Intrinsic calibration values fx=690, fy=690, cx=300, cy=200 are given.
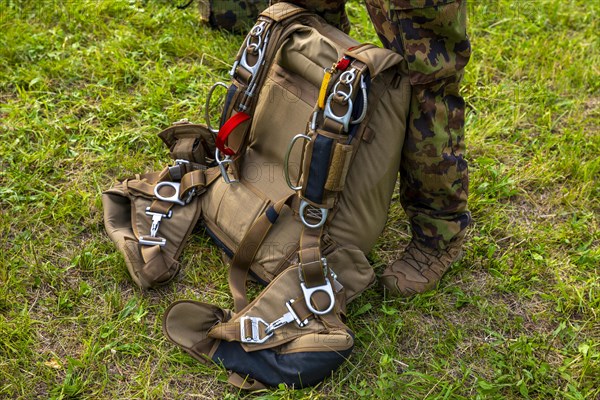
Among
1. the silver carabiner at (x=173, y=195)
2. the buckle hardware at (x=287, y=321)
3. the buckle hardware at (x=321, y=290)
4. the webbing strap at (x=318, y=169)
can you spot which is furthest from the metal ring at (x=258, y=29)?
the buckle hardware at (x=287, y=321)

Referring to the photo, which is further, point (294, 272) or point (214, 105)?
point (214, 105)

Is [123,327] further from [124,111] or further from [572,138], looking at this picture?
[572,138]

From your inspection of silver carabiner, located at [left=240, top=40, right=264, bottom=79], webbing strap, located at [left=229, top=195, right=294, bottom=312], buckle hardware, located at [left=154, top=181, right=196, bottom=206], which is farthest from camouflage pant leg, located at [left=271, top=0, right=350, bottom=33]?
buckle hardware, located at [left=154, top=181, right=196, bottom=206]

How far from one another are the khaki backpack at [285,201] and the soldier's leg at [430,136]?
0.08 metres

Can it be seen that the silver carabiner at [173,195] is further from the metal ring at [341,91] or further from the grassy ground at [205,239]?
the metal ring at [341,91]

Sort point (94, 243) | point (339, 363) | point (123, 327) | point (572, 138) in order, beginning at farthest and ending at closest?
point (572, 138), point (94, 243), point (123, 327), point (339, 363)

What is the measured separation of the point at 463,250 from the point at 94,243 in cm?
169

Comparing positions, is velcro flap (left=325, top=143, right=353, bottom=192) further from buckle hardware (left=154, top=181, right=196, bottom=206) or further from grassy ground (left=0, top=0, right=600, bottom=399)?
buckle hardware (left=154, top=181, right=196, bottom=206)

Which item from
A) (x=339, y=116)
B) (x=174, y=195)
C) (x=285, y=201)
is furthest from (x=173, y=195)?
(x=339, y=116)

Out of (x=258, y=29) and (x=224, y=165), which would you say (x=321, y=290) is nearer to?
(x=224, y=165)

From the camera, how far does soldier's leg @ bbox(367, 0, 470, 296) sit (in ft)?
8.02

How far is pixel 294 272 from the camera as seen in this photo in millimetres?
2725

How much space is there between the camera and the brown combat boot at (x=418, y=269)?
2945 millimetres

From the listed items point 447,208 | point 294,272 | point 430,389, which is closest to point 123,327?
point 294,272
